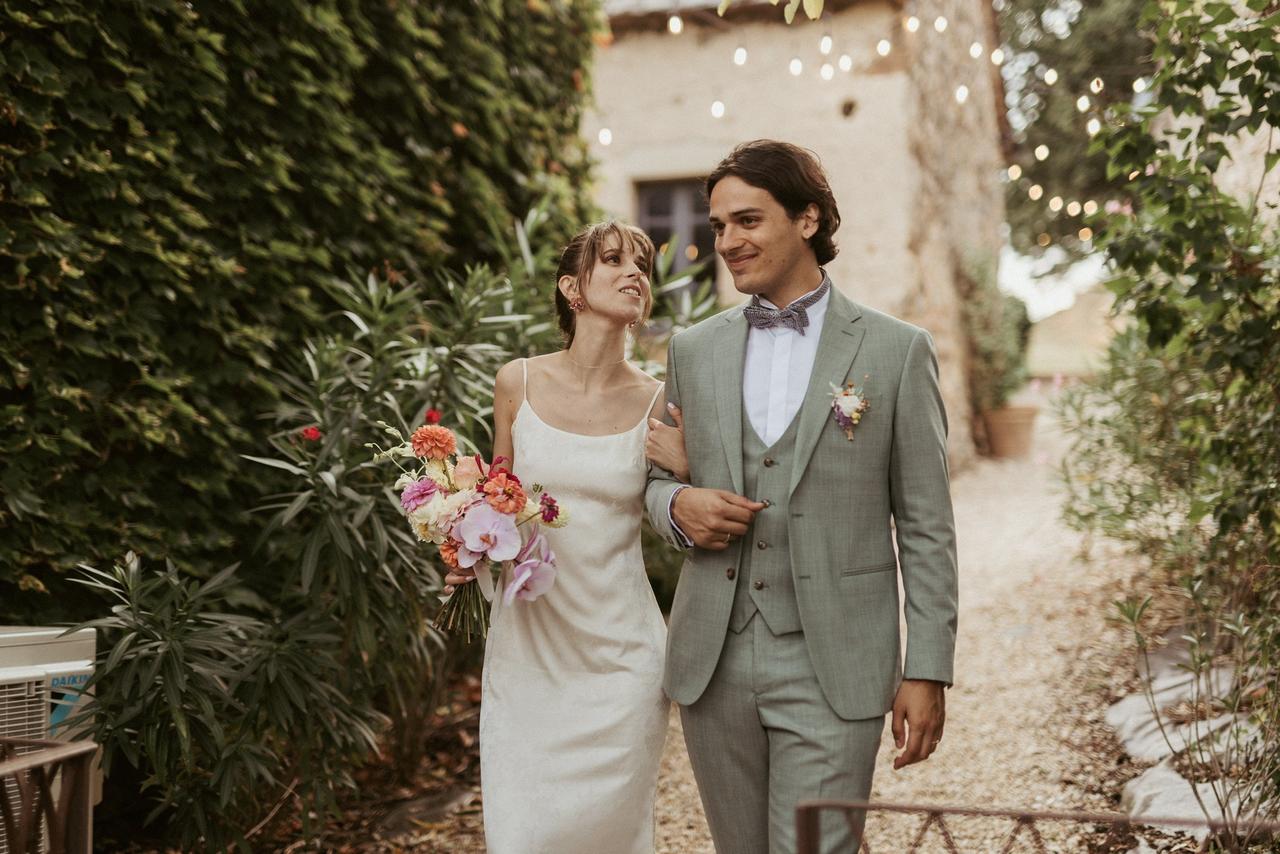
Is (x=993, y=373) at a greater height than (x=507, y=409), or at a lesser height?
lesser

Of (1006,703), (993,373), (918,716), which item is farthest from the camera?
(993,373)

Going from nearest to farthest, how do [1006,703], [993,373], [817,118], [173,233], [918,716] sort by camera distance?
[918,716], [173,233], [1006,703], [817,118], [993,373]

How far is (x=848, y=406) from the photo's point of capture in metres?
2.28

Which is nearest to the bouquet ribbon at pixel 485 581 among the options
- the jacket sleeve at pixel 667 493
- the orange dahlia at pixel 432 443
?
the orange dahlia at pixel 432 443

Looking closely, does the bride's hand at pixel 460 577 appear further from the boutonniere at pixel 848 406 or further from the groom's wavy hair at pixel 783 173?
the groom's wavy hair at pixel 783 173

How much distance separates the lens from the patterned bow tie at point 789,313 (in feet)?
8.03

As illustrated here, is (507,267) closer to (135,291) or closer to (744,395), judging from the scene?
(135,291)

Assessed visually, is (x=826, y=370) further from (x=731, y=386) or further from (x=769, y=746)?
(x=769, y=746)

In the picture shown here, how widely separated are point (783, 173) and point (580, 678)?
1343mm

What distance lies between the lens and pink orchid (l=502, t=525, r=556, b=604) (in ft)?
8.43

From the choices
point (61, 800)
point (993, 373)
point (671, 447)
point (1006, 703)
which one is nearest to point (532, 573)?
point (671, 447)

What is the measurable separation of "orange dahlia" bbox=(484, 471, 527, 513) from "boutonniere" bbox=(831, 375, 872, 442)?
76 centimetres

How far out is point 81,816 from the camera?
1.86 m

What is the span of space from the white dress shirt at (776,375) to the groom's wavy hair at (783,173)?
191 mm
